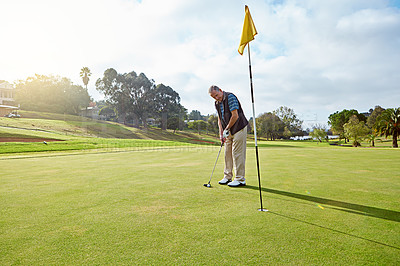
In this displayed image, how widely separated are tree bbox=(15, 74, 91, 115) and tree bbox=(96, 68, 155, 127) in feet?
35.4

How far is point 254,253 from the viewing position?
90.3 inches

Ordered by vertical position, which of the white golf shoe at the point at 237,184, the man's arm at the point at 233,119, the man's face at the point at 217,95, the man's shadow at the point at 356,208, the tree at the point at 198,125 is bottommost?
the man's shadow at the point at 356,208

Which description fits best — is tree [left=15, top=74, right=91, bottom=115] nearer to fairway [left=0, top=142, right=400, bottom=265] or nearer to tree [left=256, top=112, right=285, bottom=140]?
tree [left=256, top=112, right=285, bottom=140]

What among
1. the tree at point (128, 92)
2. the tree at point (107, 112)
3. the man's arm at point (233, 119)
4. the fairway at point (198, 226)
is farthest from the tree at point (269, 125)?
the fairway at point (198, 226)

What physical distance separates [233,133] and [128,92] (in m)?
60.5

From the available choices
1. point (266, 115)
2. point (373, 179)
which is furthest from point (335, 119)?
point (373, 179)

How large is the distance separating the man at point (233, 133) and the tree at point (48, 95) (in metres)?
65.6

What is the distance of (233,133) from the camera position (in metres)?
5.94

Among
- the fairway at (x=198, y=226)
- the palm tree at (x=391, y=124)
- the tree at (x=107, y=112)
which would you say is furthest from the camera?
the tree at (x=107, y=112)

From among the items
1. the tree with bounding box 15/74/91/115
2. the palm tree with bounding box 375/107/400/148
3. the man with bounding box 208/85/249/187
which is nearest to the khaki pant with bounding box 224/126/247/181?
the man with bounding box 208/85/249/187

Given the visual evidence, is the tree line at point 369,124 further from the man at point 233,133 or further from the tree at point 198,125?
the man at point 233,133

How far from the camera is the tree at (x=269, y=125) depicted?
70.3 m

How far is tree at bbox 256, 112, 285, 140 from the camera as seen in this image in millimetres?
70312

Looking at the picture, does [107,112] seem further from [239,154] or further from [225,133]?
[239,154]
